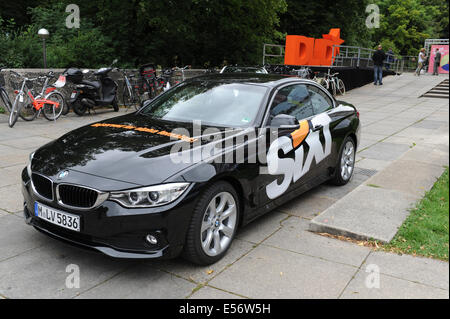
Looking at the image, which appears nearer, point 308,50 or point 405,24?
point 308,50

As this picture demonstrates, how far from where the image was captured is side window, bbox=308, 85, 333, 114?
560 cm

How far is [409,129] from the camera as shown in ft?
38.3

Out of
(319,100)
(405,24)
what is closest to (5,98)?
(319,100)

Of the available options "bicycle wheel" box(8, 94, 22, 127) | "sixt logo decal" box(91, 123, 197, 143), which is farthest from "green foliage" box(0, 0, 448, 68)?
"sixt logo decal" box(91, 123, 197, 143)

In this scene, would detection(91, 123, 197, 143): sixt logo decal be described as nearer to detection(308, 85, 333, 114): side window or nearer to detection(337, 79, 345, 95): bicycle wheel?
detection(308, 85, 333, 114): side window

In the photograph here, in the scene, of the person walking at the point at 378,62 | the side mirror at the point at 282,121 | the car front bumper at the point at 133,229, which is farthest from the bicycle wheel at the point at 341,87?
the car front bumper at the point at 133,229

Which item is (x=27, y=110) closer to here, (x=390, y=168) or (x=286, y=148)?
(x=286, y=148)

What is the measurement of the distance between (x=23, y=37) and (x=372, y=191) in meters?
11.9

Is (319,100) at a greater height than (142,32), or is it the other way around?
(142,32)

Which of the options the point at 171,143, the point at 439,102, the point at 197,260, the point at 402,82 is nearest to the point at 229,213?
the point at 197,260

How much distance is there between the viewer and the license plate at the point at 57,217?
3.41 meters

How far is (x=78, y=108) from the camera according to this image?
36.9ft

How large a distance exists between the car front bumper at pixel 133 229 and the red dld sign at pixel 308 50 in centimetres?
1839

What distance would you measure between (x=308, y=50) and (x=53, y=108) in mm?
13914
